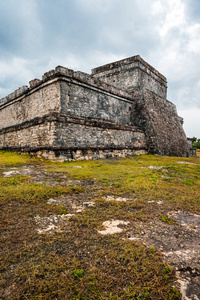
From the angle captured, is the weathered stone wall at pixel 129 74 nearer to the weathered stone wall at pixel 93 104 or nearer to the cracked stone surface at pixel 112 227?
the weathered stone wall at pixel 93 104

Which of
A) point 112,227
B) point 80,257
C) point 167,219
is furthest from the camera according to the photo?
point 167,219

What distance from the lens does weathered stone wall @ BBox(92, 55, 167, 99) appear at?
656 inches

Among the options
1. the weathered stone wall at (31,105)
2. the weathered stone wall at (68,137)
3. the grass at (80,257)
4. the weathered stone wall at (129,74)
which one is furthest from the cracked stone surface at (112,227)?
the weathered stone wall at (129,74)

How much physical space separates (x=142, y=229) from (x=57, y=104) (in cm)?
892

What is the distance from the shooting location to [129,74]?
17.0 m

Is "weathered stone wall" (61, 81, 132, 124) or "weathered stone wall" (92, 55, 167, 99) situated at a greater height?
"weathered stone wall" (92, 55, 167, 99)

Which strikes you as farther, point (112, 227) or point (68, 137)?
point (68, 137)

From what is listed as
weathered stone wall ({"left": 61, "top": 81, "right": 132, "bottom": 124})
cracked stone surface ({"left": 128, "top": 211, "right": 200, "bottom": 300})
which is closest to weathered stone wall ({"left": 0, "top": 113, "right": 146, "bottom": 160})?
weathered stone wall ({"left": 61, "top": 81, "right": 132, "bottom": 124})

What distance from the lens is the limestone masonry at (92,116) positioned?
9.41 m

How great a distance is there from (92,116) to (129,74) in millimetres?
7749

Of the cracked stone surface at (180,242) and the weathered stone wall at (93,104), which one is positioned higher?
the weathered stone wall at (93,104)

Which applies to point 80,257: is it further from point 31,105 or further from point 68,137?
point 31,105

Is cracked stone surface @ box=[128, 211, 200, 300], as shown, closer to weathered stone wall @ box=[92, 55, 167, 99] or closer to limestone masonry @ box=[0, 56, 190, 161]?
limestone masonry @ box=[0, 56, 190, 161]

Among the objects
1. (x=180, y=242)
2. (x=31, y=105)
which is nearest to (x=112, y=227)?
(x=180, y=242)
